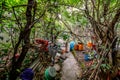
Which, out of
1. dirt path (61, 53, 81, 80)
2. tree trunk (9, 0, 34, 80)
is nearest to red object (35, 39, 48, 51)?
dirt path (61, 53, 81, 80)

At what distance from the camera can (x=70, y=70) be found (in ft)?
28.4

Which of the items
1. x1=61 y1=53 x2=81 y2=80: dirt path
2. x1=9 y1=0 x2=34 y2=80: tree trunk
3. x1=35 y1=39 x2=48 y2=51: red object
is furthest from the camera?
x1=35 y1=39 x2=48 y2=51: red object

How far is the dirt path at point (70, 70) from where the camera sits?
24.8 ft

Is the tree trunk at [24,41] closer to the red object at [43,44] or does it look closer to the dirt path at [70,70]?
the dirt path at [70,70]

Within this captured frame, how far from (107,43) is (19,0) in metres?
3.20

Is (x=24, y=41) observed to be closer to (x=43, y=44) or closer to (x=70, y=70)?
(x=43, y=44)

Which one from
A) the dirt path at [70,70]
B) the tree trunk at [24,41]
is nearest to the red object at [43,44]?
the dirt path at [70,70]

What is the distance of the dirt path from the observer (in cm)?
755

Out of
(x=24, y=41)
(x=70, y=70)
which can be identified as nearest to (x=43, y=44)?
(x=70, y=70)

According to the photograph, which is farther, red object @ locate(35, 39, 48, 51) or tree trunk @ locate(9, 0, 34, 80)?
red object @ locate(35, 39, 48, 51)

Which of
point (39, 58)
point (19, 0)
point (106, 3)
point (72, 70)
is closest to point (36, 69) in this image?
point (39, 58)

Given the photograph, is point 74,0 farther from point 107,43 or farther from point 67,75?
point 67,75

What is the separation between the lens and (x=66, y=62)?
10102 mm

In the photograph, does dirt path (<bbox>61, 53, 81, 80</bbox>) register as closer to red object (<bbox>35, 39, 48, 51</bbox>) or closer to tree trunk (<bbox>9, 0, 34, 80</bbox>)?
red object (<bbox>35, 39, 48, 51</bbox>)
